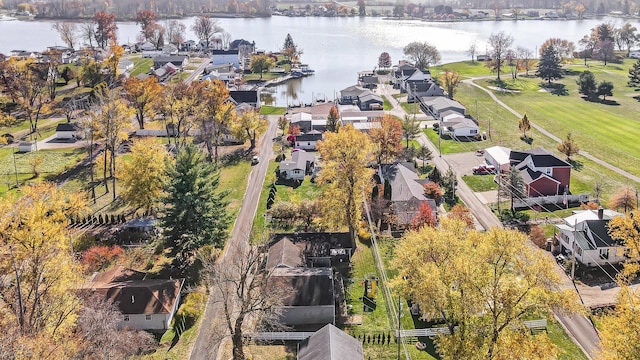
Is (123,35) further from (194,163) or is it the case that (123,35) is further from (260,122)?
(194,163)

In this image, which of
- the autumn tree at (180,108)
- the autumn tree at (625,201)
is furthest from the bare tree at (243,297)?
the autumn tree at (625,201)

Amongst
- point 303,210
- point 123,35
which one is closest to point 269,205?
point 303,210

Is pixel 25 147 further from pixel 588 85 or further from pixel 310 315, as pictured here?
pixel 588 85

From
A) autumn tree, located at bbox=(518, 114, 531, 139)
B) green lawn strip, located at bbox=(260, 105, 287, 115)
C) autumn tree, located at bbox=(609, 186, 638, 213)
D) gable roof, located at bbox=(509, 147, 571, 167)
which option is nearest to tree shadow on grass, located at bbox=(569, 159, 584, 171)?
gable roof, located at bbox=(509, 147, 571, 167)

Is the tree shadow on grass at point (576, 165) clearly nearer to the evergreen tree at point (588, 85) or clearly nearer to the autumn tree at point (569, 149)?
the autumn tree at point (569, 149)

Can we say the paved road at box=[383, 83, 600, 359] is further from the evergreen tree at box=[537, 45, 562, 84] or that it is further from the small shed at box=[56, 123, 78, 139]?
the small shed at box=[56, 123, 78, 139]

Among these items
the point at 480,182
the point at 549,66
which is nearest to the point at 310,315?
the point at 480,182
